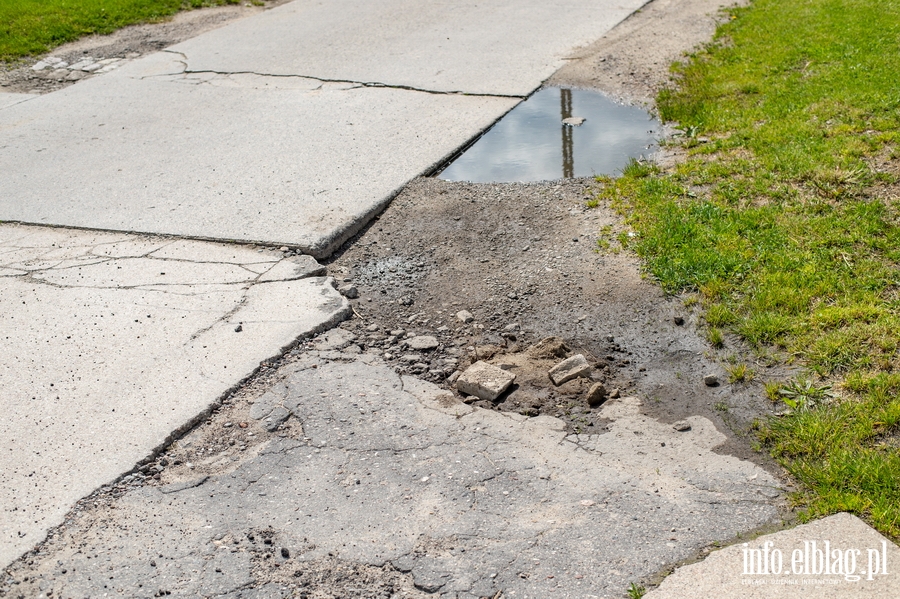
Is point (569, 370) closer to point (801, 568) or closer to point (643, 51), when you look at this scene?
point (801, 568)

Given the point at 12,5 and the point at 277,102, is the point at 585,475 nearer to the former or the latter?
the point at 277,102

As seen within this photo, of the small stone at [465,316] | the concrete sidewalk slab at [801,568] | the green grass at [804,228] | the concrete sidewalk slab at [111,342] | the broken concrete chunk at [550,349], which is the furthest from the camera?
the small stone at [465,316]

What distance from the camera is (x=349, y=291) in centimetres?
489

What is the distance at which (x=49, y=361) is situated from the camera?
4.32 metres

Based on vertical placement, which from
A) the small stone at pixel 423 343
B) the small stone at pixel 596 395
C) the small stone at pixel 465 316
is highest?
the small stone at pixel 465 316

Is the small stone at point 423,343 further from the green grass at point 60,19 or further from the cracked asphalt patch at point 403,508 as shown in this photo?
the green grass at point 60,19

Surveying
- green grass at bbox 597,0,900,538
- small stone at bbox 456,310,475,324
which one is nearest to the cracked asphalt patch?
green grass at bbox 597,0,900,538

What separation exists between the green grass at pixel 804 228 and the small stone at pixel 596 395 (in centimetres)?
71

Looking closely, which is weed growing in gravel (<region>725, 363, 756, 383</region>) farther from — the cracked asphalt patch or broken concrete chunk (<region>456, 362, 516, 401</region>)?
broken concrete chunk (<region>456, 362, 516, 401</region>)

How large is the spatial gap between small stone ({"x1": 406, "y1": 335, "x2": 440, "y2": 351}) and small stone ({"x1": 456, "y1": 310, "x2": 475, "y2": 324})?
23 centimetres

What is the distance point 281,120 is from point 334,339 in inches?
152

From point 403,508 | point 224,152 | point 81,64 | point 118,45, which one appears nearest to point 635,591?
point 403,508

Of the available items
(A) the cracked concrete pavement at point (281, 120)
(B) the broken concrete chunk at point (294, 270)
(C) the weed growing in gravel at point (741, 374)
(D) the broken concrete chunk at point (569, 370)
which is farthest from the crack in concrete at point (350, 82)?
(C) the weed growing in gravel at point (741, 374)

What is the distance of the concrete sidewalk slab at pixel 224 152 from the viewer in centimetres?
586
